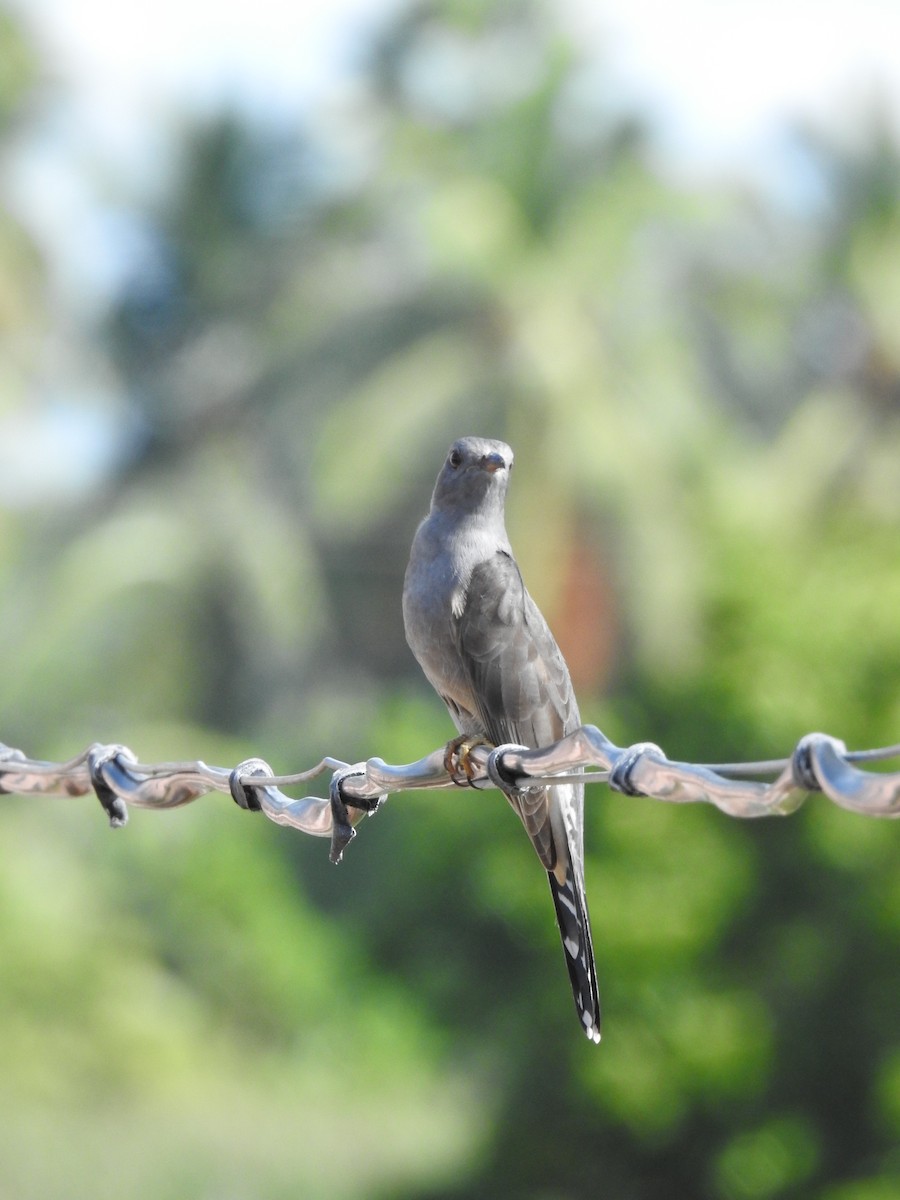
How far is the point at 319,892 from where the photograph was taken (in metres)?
22.7

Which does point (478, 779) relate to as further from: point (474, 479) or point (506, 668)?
point (474, 479)

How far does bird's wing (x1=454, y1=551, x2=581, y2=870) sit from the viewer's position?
4.78 m

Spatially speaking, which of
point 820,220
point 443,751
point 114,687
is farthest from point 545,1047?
point 820,220

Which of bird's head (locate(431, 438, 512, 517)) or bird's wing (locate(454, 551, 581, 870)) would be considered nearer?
bird's wing (locate(454, 551, 581, 870))

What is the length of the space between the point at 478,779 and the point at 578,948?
1150 mm

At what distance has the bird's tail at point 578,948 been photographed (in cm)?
425

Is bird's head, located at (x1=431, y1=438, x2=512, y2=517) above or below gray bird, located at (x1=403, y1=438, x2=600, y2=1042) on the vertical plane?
above

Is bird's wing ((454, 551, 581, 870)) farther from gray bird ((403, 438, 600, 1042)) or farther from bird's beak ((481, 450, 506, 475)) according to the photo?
bird's beak ((481, 450, 506, 475))

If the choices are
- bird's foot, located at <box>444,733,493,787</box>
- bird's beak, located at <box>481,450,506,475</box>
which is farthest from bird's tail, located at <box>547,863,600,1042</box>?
bird's beak, located at <box>481,450,506,475</box>

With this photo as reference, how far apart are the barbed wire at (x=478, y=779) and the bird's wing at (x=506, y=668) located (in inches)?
5.4

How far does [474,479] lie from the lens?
5.17 meters

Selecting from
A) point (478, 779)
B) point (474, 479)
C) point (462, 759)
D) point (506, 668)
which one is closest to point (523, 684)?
point (506, 668)

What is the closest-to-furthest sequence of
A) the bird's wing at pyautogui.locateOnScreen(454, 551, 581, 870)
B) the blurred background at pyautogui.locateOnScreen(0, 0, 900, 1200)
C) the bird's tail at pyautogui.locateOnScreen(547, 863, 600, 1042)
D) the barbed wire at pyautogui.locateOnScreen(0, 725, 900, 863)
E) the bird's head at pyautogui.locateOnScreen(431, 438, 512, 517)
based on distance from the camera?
the barbed wire at pyautogui.locateOnScreen(0, 725, 900, 863) < the bird's tail at pyautogui.locateOnScreen(547, 863, 600, 1042) < the bird's wing at pyautogui.locateOnScreen(454, 551, 581, 870) < the bird's head at pyautogui.locateOnScreen(431, 438, 512, 517) < the blurred background at pyautogui.locateOnScreen(0, 0, 900, 1200)

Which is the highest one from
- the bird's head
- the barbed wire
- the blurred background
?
the blurred background
